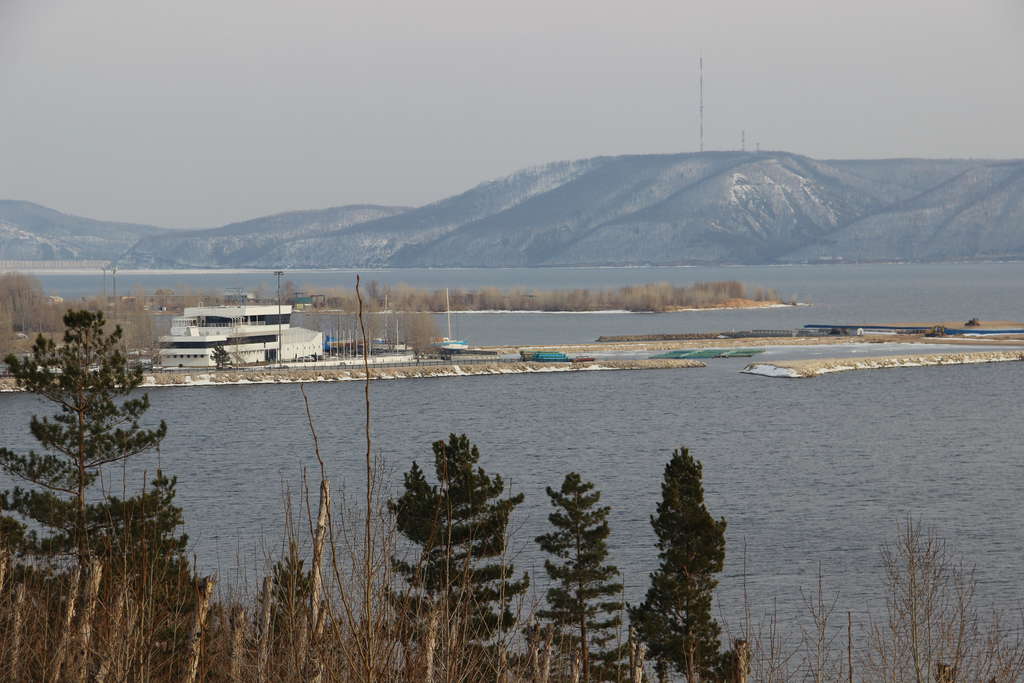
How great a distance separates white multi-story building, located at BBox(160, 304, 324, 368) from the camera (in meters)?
48.8

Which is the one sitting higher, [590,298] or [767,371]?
[590,298]

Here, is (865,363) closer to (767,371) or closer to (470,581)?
(767,371)

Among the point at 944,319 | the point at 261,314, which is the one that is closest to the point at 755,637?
the point at 261,314

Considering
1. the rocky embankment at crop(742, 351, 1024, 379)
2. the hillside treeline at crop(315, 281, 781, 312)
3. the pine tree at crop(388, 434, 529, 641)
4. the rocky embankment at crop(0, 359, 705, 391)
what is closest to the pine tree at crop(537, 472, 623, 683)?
the pine tree at crop(388, 434, 529, 641)

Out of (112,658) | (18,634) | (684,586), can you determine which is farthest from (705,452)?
(112,658)

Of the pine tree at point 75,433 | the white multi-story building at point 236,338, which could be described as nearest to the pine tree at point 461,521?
the pine tree at point 75,433

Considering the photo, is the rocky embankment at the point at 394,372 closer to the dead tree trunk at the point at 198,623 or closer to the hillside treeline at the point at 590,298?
the hillside treeline at the point at 590,298

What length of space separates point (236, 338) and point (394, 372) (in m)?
6.90

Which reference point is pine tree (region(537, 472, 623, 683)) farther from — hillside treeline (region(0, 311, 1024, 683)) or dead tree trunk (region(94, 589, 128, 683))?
dead tree trunk (region(94, 589, 128, 683))

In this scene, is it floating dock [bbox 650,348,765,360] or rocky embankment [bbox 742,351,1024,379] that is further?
floating dock [bbox 650,348,765,360]

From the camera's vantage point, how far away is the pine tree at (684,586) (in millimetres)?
10719

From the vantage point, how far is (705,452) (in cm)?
2734

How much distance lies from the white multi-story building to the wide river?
568cm

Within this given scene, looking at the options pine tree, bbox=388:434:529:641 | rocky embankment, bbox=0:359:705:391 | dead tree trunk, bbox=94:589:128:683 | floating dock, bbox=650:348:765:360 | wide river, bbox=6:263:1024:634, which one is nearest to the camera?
dead tree trunk, bbox=94:589:128:683
